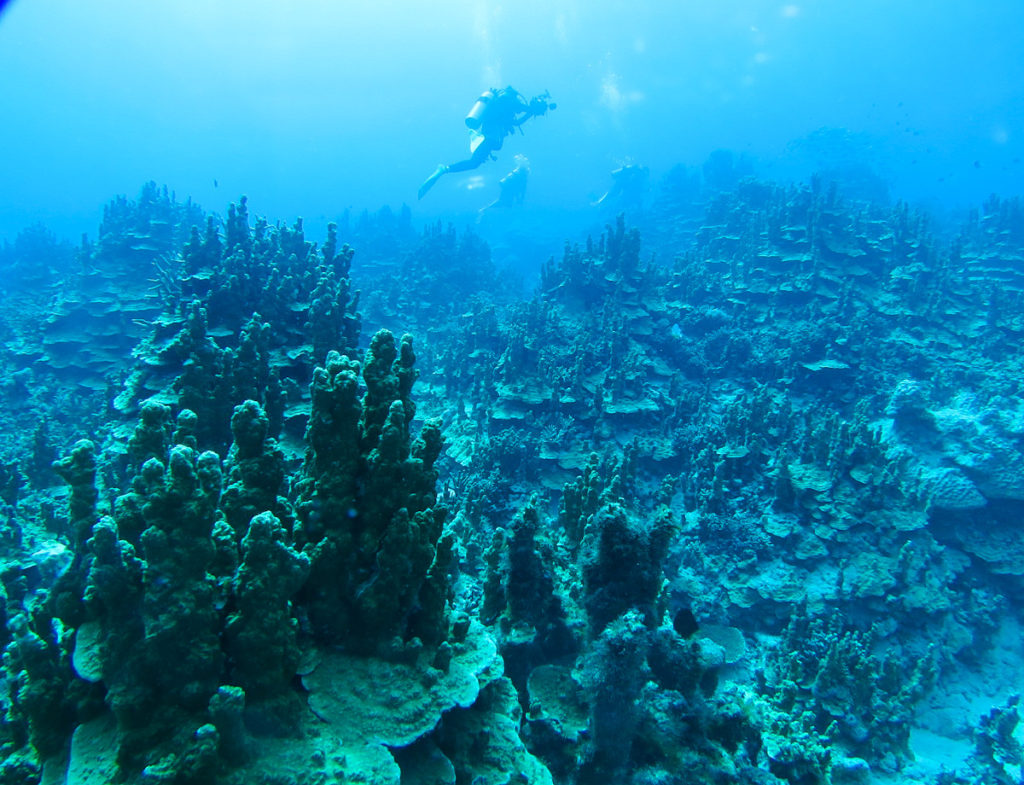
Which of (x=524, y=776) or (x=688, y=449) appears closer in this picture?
(x=524, y=776)

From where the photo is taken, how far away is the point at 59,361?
13.1 m

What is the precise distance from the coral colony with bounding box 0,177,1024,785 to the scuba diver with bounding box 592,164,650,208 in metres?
15.2

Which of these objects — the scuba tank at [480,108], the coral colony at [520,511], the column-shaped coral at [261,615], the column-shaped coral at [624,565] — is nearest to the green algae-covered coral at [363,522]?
the coral colony at [520,511]

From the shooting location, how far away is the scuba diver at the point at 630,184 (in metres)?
35.2

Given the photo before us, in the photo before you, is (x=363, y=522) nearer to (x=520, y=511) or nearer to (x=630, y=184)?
(x=520, y=511)

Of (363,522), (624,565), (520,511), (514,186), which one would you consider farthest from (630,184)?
(363,522)

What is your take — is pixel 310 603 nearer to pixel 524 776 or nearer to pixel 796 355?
pixel 524 776

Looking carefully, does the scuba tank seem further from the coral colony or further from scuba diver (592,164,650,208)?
scuba diver (592,164,650,208)

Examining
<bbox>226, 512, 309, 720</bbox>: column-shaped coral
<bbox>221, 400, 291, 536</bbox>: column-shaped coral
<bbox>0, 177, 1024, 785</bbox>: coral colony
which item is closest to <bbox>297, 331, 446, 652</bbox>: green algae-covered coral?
<bbox>0, 177, 1024, 785</bbox>: coral colony

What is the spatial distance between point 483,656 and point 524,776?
0.79 m

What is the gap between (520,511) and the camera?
5438mm

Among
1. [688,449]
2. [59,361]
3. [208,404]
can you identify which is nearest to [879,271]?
[688,449]

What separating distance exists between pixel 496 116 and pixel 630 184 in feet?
50.8

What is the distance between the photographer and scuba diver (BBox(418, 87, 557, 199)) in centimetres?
2305
